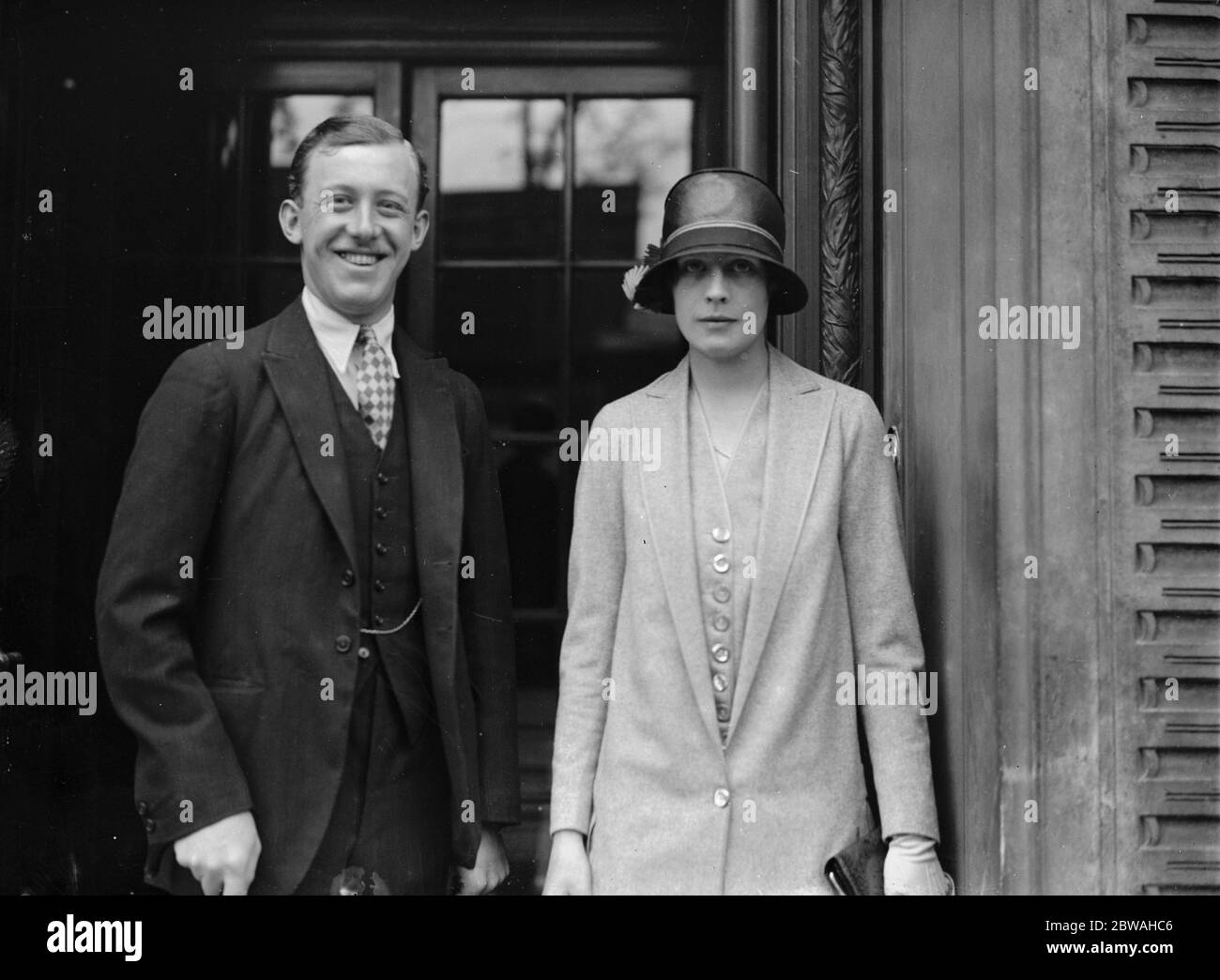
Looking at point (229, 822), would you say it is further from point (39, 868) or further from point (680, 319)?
point (680, 319)

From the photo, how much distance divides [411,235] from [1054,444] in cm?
171

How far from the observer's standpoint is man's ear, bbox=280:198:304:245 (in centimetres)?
334

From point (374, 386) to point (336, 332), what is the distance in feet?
0.56

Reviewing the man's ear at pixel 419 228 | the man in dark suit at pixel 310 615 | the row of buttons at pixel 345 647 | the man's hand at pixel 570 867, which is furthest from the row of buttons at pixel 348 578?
the man's ear at pixel 419 228

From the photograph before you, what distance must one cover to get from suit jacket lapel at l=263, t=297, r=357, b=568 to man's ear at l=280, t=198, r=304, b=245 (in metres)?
0.26

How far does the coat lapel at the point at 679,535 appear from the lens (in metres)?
3.00

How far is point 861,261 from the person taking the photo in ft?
11.7

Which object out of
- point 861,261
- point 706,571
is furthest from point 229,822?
point 861,261

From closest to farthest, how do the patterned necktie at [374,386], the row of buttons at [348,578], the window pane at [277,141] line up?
1. the row of buttons at [348,578]
2. the patterned necktie at [374,386]
3. the window pane at [277,141]

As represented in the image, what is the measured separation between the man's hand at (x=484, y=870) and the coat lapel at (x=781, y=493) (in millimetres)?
698

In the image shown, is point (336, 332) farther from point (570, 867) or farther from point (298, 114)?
point (570, 867)

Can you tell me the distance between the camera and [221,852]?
3.03 meters

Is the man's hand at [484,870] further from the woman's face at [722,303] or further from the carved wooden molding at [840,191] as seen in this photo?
the carved wooden molding at [840,191]

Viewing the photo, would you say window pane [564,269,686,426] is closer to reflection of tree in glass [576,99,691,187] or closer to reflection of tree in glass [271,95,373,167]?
Answer: reflection of tree in glass [576,99,691,187]
